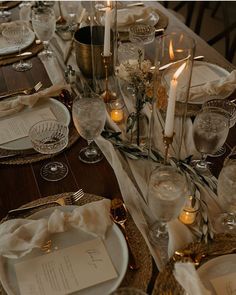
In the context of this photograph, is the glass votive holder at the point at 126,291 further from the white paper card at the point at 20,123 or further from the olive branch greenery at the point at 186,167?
the white paper card at the point at 20,123

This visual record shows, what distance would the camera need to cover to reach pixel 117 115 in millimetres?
1113

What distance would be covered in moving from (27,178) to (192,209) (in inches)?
15.8

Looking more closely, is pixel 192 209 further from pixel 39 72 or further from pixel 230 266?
pixel 39 72

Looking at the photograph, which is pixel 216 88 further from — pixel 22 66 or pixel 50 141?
pixel 22 66

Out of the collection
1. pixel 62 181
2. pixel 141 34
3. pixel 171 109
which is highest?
pixel 171 109

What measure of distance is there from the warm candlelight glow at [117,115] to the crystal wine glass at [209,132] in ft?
0.86

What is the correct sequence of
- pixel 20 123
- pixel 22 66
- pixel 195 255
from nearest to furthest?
1. pixel 195 255
2. pixel 20 123
3. pixel 22 66

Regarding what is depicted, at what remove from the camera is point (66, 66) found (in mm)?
1359

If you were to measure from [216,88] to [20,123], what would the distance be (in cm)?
59

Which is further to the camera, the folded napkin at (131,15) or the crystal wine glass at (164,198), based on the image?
the folded napkin at (131,15)

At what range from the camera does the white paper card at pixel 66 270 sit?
66cm

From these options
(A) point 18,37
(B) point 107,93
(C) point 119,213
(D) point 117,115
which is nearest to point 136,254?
(C) point 119,213

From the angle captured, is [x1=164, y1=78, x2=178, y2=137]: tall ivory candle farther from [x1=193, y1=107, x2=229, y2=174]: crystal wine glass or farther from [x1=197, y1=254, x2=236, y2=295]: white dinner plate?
[x1=197, y1=254, x2=236, y2=295]: white dinner plate

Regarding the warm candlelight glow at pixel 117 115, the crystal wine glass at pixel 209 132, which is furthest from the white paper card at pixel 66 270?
the warm candlelight glow at pixel 117 115
